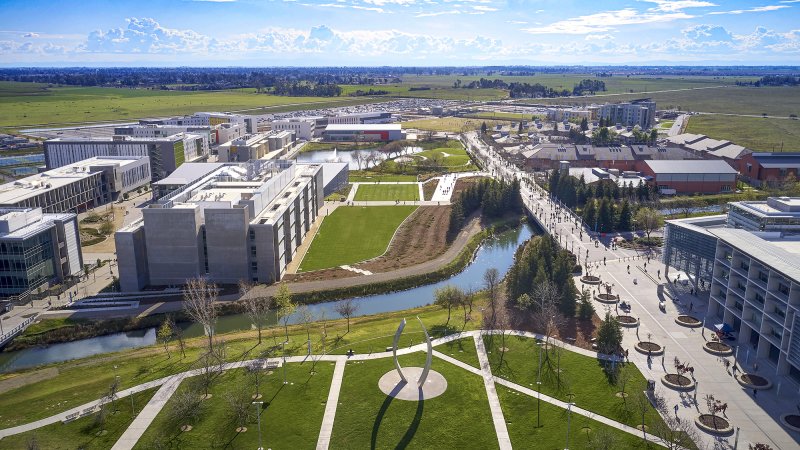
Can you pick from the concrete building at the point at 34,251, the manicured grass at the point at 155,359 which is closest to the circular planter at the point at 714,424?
the manicured grass at the point at 155,359

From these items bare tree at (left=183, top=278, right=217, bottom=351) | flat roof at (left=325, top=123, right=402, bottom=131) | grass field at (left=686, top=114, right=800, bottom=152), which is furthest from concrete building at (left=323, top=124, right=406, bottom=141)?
bare tree at (left=183, top=278, right=217, bottom=351)

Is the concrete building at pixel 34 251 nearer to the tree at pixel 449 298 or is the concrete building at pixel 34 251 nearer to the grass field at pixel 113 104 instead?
the tree at pixel 449 298

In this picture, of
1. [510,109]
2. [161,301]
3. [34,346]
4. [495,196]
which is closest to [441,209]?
[495,196]

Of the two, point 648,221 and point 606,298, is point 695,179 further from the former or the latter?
point 606,298

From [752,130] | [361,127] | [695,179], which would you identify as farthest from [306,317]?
[752,130]

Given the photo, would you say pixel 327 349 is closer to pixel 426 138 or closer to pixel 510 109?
pixel 426 138

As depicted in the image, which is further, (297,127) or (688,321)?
(297,127)

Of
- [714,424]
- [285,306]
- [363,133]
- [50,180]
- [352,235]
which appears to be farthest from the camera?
[363,133]
